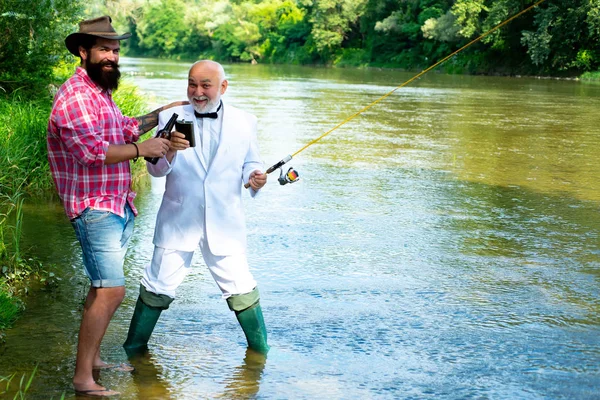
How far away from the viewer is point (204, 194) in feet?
16.9

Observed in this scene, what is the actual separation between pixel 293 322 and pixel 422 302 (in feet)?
3.57

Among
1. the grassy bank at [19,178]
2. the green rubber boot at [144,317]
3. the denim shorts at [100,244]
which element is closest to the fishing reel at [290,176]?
the green rubber boot at [144,317]

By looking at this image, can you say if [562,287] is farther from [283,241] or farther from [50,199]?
[50,199]

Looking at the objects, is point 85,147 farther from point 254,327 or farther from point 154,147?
point 254,327

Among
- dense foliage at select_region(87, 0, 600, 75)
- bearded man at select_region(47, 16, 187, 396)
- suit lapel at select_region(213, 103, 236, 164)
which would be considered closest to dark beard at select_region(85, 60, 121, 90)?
bearded man at select_region(47, 16, 187, 396)

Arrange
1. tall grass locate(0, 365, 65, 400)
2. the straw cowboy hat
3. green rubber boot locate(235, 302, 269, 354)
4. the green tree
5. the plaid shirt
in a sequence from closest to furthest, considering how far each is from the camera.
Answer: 1. the plaid shirt
2. the straw cowboy hat
3. tall grass locate(0, 365, 65, 400)
4. green rubber boot locate(235, 302, 269, 354)
5. the green tree

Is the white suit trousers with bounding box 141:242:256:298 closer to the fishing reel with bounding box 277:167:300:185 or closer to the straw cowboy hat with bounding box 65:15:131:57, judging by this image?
the fishing reel with bounding box 277:167:300:185

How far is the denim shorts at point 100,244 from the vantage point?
4590 mm

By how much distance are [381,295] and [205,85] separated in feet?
8.37

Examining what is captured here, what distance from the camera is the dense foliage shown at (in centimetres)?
4975

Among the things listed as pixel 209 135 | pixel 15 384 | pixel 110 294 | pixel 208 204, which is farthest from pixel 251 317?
pixel 15 384

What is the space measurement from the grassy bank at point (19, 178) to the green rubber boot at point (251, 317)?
5.57 feet

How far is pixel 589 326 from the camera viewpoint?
6.17 m

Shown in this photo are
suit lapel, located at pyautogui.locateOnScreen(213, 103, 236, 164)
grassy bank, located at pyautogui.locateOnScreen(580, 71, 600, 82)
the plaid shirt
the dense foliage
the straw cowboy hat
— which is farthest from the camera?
the dense foliage
